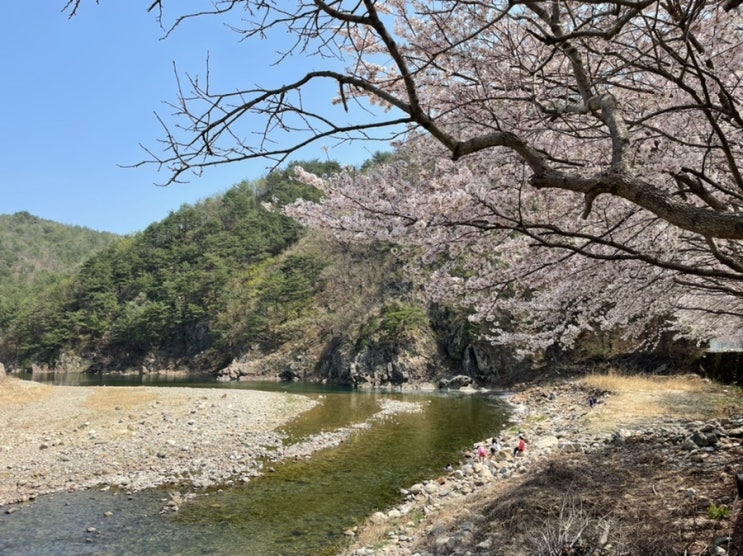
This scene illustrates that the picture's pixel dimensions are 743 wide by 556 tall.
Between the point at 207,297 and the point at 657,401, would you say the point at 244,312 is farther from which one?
the point at 657,401

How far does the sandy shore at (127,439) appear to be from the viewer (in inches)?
371

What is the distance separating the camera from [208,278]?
198 feet

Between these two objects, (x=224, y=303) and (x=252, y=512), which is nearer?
(x=252, y=512)

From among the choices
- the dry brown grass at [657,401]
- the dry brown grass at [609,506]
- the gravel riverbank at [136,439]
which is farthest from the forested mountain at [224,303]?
the dry brown grass at [609,506]

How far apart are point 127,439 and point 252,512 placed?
21.0 ft

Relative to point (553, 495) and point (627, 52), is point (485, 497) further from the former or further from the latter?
point (627, 52)

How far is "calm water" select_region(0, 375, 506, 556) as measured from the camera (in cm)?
645

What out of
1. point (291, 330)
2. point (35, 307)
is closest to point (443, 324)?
point (291, 330)

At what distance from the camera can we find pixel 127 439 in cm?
1227

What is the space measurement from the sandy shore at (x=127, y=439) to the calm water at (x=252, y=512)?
84 centimetres

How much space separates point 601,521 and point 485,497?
2.68m

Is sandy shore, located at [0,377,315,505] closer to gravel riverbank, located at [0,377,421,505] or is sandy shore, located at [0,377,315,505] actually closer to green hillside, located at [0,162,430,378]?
gravel riverbank, located at [0,377,421,505]

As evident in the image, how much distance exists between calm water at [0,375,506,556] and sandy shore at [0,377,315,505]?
0.84 m

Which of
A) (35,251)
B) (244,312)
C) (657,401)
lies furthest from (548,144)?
(35,251)
